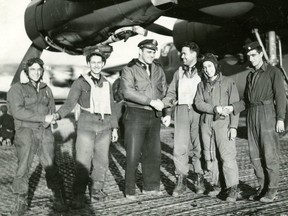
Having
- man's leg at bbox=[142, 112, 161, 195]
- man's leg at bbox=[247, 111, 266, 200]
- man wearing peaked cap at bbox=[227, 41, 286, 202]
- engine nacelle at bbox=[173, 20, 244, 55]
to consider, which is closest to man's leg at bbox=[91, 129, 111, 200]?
man's leg at bbox=[142, 112, 161, 195]

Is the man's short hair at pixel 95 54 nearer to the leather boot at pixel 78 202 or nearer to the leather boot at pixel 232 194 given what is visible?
the leather boot at pixel 78 202

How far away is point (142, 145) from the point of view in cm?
459

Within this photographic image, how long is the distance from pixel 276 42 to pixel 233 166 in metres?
3.54

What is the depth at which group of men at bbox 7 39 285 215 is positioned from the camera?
378 centimetres

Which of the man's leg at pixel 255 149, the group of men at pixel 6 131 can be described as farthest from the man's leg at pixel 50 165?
the group of men at pixel 6 131

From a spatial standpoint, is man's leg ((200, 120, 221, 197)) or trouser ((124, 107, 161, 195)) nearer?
man's leg ((200, 120, 221, 197))

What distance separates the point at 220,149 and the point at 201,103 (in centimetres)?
60

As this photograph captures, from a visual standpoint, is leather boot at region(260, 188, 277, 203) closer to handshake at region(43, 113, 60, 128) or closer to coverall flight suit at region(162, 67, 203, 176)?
A: coverall flight suit at region(162, 67, 203, 176)

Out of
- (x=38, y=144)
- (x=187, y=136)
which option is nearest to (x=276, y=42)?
(x=187, y=136)

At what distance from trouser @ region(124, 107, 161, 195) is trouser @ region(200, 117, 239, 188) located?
68cm

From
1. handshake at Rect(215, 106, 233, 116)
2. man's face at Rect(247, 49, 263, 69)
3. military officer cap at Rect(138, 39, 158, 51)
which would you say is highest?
military officer cap at Rect(138, 39, 158, 51)

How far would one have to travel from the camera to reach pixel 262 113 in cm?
406

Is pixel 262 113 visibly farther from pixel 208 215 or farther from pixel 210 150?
pixel 208 215

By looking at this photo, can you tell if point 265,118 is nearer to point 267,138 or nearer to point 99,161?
point 267,138
